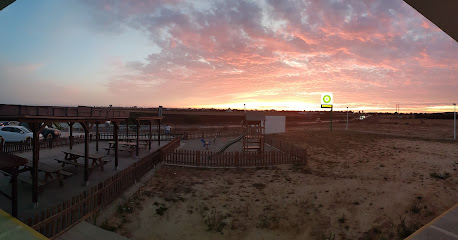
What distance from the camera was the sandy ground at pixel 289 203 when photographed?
6508 millimetres

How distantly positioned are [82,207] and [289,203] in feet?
23.0

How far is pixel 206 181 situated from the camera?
35.8 ft

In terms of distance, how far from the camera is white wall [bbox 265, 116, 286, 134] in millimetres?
35875

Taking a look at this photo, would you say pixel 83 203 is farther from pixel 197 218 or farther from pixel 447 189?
pixel 447 189

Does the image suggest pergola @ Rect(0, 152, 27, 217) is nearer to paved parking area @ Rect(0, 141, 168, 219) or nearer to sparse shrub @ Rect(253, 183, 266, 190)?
paved parking area @ Rect(0, 141, 168, 219)

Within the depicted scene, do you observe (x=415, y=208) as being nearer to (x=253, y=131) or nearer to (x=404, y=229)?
(x=404, y=229)

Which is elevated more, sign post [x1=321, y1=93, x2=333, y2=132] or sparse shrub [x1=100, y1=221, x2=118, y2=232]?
sign post [x1=321, y1=93, x2=333, y2=132]

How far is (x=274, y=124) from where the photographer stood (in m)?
36.3

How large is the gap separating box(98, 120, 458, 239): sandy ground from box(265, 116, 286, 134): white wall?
22802 mm

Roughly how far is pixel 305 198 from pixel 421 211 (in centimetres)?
371

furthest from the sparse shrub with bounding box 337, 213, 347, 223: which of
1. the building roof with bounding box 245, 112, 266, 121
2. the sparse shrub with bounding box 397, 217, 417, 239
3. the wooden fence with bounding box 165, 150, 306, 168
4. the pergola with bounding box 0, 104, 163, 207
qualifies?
the building roof with bounding box 245, 112, 266, 121

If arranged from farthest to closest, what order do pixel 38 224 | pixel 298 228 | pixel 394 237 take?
1. pixel 298 228
2. pixel 394 237
3. pixel 38 224

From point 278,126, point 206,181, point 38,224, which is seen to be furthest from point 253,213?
point 278,126

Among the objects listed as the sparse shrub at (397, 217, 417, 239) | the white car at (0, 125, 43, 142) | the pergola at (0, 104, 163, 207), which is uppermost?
the pergola at (0, 104, 163, 207)
